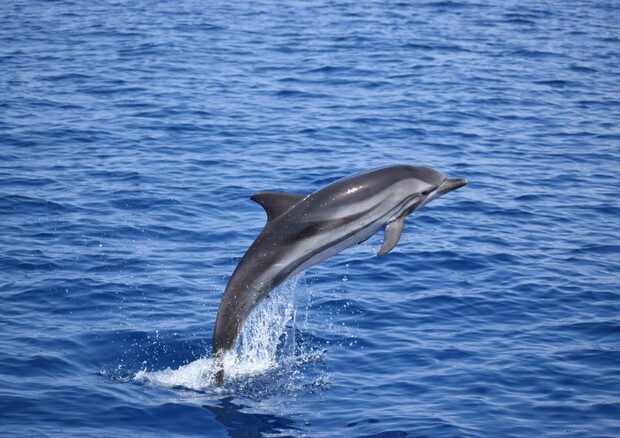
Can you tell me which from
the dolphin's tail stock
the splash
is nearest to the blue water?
the splash

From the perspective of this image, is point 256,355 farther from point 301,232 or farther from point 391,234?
point 391,234

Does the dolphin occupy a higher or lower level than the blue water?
higher

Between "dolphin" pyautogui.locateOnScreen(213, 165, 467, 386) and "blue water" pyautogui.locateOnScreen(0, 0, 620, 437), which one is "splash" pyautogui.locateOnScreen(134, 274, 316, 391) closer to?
"blue water" pyautogui.locateOnScreen(0, 0, 620, 437)

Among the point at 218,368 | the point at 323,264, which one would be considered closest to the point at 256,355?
the point at 218,368

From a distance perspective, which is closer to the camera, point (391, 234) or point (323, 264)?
point (391, 234)

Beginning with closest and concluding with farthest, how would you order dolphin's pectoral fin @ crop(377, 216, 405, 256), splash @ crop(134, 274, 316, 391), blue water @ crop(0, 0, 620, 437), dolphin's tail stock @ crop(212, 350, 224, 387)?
dolphin's pectoral fin @ crop(377, 216, 405, 256), dolphin's tail stock @ crop(212, 350, 224, 387), blue water @ crop(0, 0, 620, 437), splash @ crop(134, 274, 316, 391)

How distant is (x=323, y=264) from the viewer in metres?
15.5

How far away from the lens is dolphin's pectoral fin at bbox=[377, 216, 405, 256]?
10383 mm

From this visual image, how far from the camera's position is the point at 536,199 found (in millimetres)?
18219

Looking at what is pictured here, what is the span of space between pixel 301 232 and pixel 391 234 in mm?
986

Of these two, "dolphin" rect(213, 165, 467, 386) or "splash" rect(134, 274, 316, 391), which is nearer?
"dolphin" rect(213, 165, 467, 386)

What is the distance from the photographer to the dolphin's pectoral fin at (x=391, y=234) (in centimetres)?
1038

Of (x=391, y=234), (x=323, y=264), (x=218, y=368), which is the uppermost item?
(x=391, y=234)

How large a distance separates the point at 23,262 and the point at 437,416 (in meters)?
6.92
